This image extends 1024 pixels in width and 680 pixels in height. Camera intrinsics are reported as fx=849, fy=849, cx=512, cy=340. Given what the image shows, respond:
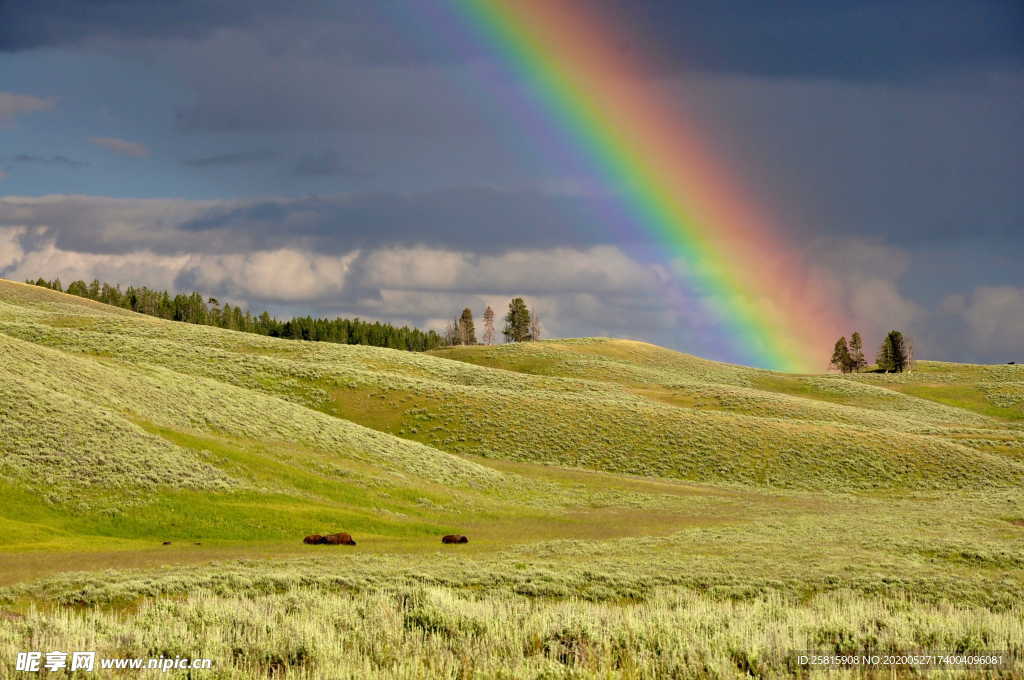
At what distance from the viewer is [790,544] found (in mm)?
36906

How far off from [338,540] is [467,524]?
1098cm

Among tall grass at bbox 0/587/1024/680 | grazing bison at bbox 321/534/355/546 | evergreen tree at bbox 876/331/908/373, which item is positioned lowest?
grazing bison at bbox 321/534/355/546

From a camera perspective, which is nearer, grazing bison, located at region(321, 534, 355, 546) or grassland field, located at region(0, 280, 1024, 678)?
grassland field, located at region(0, 280, 1024, 678)

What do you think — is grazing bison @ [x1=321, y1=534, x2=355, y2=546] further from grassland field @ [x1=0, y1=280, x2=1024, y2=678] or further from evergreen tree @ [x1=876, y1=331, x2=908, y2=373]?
evergreen tree @ [x1=876, y1=331, x2=908, y2=373]

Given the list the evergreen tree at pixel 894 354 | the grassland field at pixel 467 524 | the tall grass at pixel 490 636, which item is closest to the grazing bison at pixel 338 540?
the grassland field at pixel 467 524

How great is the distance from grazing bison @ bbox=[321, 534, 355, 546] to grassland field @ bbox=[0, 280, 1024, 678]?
902 mm

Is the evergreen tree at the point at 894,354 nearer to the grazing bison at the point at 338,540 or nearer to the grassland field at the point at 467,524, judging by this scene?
the grassland field at the point at 467,524

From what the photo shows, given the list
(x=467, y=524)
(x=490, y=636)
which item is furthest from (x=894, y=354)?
(x=490, y=636)

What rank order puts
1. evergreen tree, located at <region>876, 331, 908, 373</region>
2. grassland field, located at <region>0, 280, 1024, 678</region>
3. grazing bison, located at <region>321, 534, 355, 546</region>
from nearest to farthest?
1. grassland field, located at <region>0, 280, 1024, 678</region>
2. grazing bison, located at <region>321, 534, 355, 546</region>
3. evergreen tree, located at <region>876, 331, 908, 373</region>

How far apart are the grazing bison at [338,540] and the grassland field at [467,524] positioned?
2.96 feet

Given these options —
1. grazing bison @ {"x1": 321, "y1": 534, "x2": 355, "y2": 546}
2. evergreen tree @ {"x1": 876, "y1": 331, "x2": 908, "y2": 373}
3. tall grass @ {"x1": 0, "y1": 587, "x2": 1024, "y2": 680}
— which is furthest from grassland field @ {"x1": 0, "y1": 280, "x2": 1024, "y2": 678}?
evergreen tree @ {"x1": 876, "y1": 331, "x2": 908, "y2": 373}

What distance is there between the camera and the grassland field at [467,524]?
16.4 metres

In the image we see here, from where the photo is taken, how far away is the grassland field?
16.4 meters

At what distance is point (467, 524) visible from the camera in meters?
44.2
